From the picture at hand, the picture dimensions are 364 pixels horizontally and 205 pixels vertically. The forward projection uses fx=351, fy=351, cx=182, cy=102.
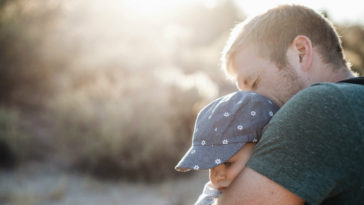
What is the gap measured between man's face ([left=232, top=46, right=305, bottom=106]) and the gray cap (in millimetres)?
229

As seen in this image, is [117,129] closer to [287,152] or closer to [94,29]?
[287,152]

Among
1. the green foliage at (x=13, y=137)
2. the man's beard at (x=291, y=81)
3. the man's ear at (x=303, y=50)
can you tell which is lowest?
the man's beard at (x=291, y=81)

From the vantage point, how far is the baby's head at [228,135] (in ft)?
4.43

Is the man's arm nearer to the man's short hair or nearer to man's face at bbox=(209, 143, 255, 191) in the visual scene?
man's face at bbox=(209, 143, 255, 191)

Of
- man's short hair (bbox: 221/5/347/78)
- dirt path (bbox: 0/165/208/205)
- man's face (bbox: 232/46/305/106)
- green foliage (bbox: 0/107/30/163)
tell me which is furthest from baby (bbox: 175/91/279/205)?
green foliage (bbox: 0/107/30/163)

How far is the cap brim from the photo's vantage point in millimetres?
1340

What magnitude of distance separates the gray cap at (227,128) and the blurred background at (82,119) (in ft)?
12.6

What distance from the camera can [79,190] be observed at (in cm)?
516

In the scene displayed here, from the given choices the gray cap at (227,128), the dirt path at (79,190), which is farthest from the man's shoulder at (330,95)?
the dirt path at (79,190)

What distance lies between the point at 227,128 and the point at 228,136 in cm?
3

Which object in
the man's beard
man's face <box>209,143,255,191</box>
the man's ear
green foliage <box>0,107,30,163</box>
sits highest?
green foliage <box>0,107,30,163</box>

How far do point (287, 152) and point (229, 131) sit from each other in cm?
31

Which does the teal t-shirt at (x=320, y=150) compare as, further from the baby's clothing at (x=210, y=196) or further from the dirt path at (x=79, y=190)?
the dirt path at (x=79, y=190)

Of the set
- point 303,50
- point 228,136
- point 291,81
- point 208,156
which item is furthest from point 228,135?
point 303,50
